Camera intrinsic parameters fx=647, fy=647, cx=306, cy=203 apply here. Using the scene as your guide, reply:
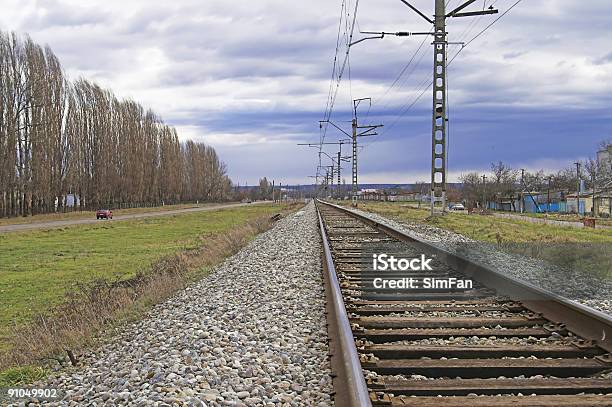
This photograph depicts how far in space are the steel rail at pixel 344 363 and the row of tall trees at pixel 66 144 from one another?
5287 centimetres

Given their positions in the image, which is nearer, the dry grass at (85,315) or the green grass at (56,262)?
the dry grass at (85,315)

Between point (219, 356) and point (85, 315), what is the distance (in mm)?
4987

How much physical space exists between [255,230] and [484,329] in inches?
847

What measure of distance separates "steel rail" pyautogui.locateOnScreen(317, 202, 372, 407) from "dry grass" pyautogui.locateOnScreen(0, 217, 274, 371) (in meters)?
2.71

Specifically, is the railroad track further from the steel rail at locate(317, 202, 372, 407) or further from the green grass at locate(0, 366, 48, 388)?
the green grass at locate(0, 366, 48, 388)

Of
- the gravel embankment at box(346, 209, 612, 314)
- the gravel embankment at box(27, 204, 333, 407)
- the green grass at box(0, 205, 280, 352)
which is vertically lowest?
the green grass at box(0, 205, 280, 352)

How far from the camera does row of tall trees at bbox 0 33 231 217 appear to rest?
56.0 meters

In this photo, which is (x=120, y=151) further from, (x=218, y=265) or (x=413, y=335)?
(x=413, y=335)

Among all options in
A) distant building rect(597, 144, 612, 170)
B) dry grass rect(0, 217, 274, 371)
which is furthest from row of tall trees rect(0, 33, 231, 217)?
distant building rect(597, 144, 612, 170)

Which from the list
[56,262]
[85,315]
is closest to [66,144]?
[56,262]

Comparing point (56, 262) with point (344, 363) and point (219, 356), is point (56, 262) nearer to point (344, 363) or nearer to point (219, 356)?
point (219, 356)

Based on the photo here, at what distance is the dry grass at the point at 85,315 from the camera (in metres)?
7.72

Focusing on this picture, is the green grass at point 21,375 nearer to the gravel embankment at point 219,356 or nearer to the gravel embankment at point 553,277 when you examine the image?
the gravel embankment at point 219,356

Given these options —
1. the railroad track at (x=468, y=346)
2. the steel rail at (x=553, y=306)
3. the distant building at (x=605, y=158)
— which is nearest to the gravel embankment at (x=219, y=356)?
the railroad track at (x=468, y=346)
